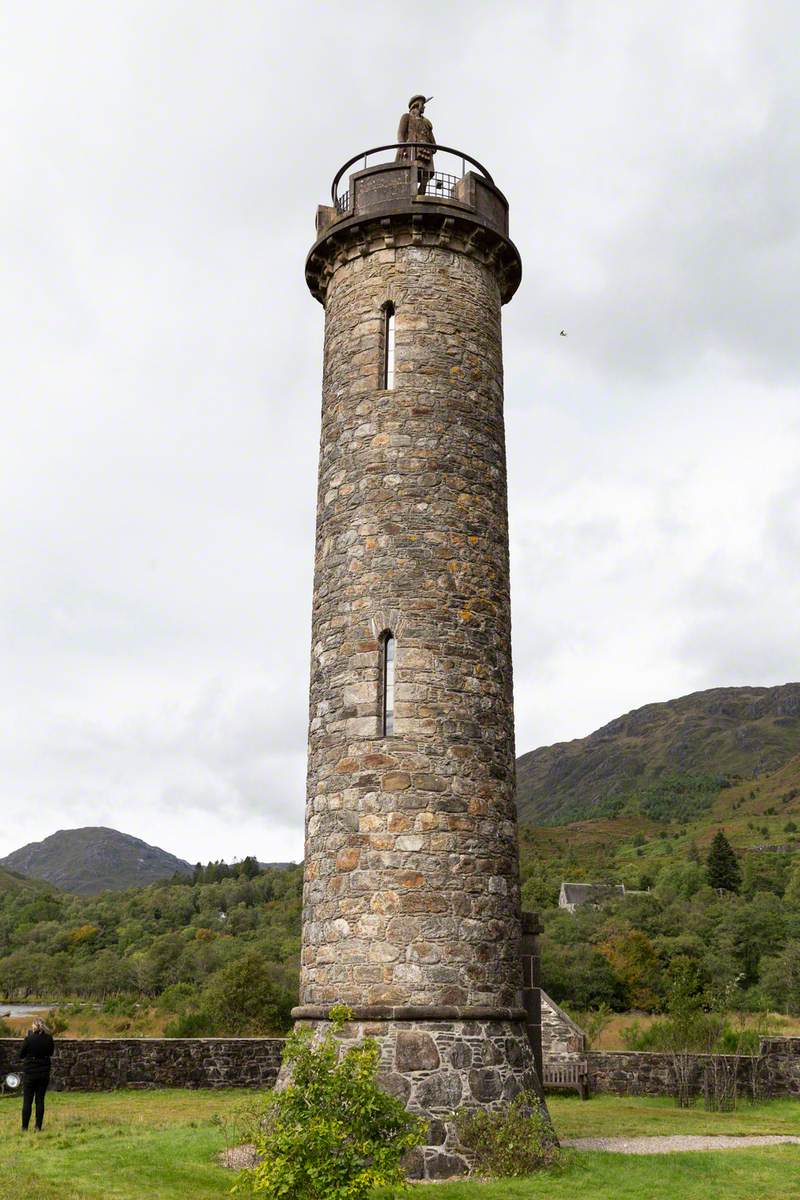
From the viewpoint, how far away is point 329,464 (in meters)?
12.6

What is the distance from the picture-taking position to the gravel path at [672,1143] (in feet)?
37.2

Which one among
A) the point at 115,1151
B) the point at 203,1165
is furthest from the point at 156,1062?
the point at 203,1165

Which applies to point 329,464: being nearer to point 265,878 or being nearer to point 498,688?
point 498,688

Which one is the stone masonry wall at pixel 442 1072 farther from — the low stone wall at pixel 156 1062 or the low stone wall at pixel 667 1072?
the low stone wall at pixel 667 1072

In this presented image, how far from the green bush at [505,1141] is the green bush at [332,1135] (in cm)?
184

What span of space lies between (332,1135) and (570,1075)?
11.6m

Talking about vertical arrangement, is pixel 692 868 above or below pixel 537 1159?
above

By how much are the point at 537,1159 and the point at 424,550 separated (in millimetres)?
6076

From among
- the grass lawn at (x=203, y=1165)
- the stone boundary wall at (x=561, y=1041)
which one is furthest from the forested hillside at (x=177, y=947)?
the grass lawn at (x=203, y=1165)

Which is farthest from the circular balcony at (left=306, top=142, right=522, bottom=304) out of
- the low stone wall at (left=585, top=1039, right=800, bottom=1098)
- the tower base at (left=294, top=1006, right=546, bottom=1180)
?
the low stone wall at (left=585, top=1039, right=800, bottom=1098)

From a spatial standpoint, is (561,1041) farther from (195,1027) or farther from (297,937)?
(297,937)

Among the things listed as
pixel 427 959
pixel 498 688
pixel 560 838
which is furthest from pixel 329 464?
pixel 560 838

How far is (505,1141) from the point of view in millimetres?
9641

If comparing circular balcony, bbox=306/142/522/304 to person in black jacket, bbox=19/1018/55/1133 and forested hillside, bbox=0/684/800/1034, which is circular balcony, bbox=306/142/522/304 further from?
forested hillside, bbox=0/684/800/1034
